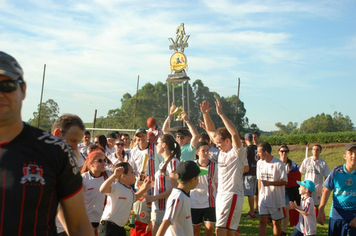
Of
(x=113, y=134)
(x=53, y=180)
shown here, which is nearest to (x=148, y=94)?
(x=113, y=134)

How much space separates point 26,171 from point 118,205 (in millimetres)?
3814

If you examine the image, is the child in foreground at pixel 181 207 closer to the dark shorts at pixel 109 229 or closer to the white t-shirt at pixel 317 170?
the dark shorts at pixel 109 229

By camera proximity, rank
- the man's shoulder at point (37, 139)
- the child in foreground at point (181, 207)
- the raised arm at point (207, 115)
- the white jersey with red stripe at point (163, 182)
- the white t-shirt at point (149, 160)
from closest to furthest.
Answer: the man's shoulder at point (37, 139), the child in foreground at point (181, 207), the white jersey with red stripe at point (163, 182), the raised arm at point (207, 115), the white t-shirt at point (149, 160)

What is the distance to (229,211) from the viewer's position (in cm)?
688

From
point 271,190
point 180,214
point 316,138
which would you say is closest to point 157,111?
point 316,138

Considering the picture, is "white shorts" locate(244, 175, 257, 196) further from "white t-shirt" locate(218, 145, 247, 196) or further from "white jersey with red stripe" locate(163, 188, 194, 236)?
"white jersey with red stripe" locate(163, 188, 194, 236)

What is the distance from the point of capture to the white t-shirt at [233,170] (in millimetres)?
6922

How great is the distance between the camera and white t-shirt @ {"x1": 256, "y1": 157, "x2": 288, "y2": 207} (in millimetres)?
8859

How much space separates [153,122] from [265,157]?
8.64 feet

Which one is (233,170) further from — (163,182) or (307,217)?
(307,217)

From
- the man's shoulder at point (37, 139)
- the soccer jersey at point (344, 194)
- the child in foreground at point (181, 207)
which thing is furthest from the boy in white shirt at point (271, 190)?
the man's shoulder at point (37, 139)

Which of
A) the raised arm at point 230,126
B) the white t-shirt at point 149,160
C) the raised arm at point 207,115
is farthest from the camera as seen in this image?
the white t-shirt at point 149,160

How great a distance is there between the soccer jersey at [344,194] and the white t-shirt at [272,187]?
6.47ft

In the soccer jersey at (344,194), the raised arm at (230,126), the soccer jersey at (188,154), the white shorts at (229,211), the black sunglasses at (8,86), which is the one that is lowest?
the white shorts at (229,211)
